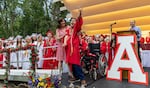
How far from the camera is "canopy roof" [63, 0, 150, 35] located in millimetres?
14170

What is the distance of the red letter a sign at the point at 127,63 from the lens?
649cm

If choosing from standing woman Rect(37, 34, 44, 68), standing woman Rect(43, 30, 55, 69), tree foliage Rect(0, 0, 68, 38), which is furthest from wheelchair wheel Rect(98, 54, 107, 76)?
tree foliage Rect(0, 0, 68, 38)

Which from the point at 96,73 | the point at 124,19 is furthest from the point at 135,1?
the point at 96,73

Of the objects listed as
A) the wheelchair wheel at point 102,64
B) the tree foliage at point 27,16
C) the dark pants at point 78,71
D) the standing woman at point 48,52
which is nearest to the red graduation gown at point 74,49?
the dark pants at point 78,71

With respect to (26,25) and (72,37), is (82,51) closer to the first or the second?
(72,37)

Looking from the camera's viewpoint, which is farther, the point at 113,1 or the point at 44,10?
the point at 44,10

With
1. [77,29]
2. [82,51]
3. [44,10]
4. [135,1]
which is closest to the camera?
[77,29]

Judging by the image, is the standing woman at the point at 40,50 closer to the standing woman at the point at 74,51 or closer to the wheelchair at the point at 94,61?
the wheelchair at the point at 94,61

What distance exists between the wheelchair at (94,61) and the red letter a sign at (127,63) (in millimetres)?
477

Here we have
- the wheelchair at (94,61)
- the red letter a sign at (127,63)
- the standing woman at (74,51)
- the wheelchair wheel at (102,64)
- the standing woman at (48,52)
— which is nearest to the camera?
the red letter a sign at (127,63)

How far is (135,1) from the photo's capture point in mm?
14305

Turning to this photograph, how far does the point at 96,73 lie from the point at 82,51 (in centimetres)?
70

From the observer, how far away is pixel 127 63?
6.73m

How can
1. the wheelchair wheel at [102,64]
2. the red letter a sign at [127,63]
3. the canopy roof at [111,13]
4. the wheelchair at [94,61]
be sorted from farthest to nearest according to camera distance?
the canopy roof at [111,13]
the wheelchair wheel at [102,64]
the wheelchair at [94,61]
the red letter a sign at [127,63]
